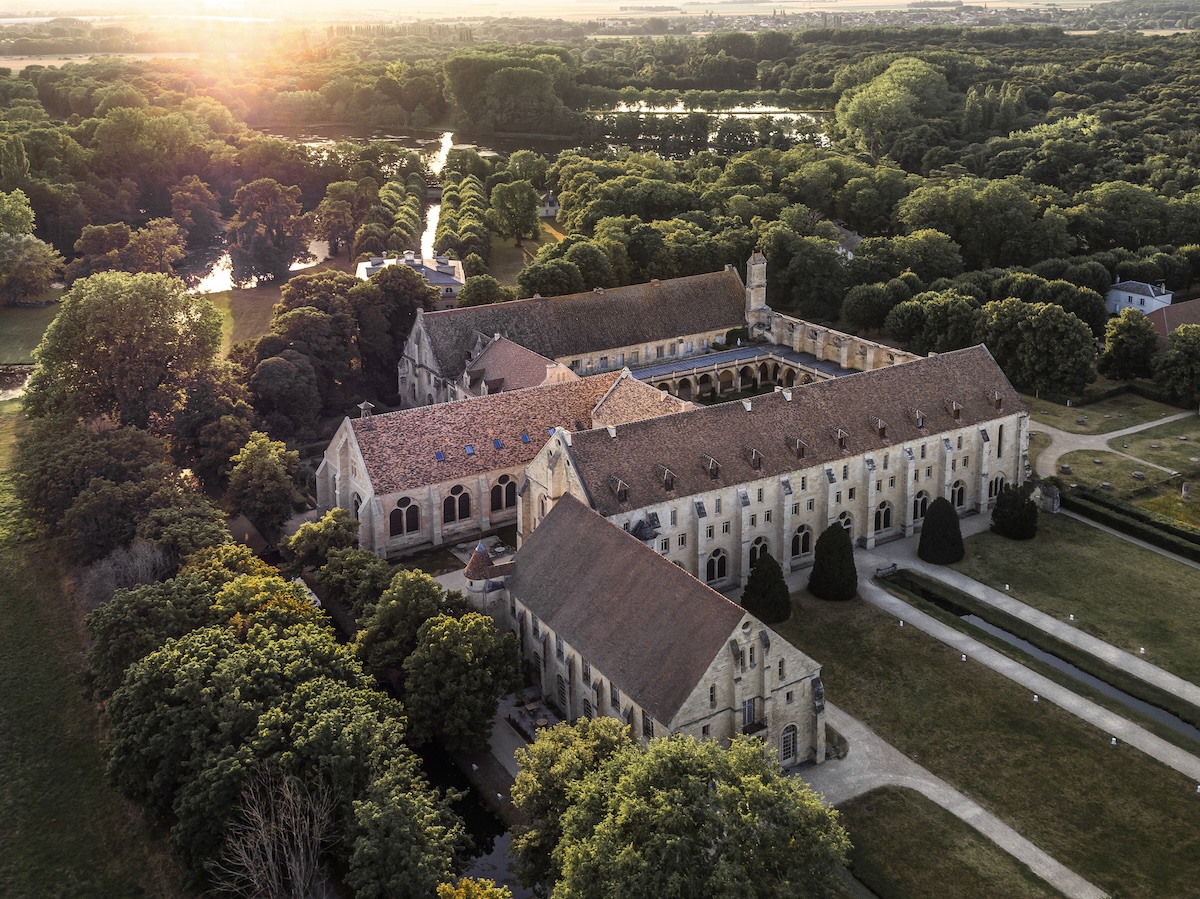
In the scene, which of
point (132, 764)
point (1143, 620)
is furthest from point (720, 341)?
point (132, 764)

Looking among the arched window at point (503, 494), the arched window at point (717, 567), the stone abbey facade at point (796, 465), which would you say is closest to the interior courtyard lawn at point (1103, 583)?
the stone abbey facade at point (796, 465)

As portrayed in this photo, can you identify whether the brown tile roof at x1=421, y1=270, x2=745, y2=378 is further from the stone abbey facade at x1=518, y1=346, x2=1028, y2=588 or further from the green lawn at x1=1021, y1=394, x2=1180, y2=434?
the stone abbey facade at x1=518, y1=346, x2=1028, y2=588

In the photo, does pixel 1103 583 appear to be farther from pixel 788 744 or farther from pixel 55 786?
pixel 55 786

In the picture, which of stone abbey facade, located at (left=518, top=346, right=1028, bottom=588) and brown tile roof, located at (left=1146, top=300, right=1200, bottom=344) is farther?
brown tile roof, located at (left=1146, top=300, right=1200, bottom=344)

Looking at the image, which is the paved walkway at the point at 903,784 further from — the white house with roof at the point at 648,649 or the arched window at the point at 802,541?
the arched window at the point at 802,541

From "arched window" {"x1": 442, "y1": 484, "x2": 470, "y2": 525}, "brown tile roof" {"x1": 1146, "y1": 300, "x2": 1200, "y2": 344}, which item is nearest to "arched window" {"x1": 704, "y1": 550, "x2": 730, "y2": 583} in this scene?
"arched window" {"x1": 442, "y1": 484, "x2": 470, "y2": 525}

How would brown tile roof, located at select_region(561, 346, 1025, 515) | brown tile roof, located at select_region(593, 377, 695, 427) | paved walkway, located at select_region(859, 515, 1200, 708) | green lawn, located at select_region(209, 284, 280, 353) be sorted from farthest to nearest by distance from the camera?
green lawn, located at select_region(209, 284, 280, 353)
brown tile roof, located at select_region(593, 377, 695, 427)
brown tile roof, located at select_region(561, 346, 1025, 515)
paved walkway, located at select_region(859, 515, 1200, 708)
